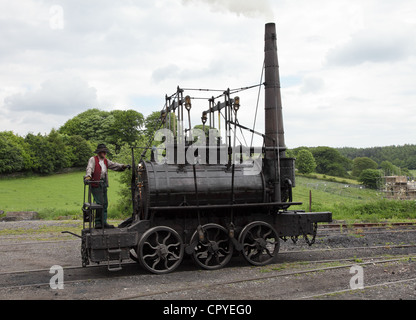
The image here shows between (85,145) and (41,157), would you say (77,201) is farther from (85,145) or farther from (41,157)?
(85,145)

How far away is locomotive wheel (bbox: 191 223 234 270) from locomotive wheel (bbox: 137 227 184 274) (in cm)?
42

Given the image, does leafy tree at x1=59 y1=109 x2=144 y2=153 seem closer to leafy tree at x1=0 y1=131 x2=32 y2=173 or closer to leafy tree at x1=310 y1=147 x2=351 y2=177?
leafy tree at x1=0 y1=131 x2=32 y2=173

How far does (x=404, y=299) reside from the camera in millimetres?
6770

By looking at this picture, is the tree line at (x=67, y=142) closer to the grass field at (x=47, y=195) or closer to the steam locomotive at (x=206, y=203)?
the grass field at (x=47, y=195)

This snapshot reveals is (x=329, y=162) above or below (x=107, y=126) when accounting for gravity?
below

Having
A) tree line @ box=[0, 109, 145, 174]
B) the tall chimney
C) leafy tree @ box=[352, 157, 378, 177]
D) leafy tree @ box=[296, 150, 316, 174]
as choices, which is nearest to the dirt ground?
the tall chimney

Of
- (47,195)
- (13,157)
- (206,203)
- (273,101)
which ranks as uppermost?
(13,157)

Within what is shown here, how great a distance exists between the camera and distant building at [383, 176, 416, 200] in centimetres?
5573

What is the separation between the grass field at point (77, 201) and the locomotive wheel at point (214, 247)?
37.0ft

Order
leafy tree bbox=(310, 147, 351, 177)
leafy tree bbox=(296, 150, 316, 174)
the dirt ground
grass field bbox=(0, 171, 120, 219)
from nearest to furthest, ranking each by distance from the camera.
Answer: the dirt ground → grass field bbox=(0, 171, 120, 219) → leafy tree bbox=(296, 150, 316, 174) → leafy tree bbox=(310, 147, 351, 177)

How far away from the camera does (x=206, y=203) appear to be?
9.75m

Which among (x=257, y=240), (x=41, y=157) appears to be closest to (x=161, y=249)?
(x=257, y=240)

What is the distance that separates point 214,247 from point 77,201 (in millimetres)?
29540
